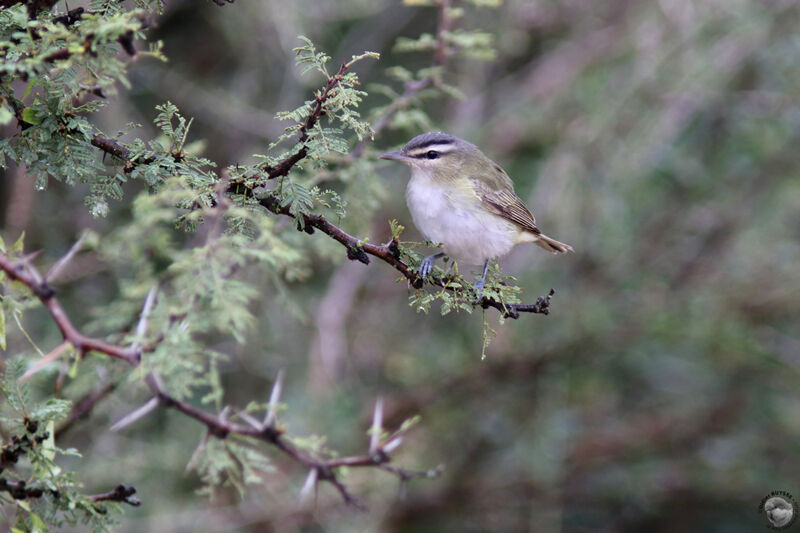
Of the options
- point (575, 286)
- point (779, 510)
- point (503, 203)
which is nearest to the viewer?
point (503, 203)

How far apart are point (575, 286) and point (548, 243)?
75.4 inches

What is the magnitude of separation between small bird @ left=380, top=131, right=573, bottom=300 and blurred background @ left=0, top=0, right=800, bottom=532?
1514 millimetres

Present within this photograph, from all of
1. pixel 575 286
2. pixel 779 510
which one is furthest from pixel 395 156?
pixel 779 510

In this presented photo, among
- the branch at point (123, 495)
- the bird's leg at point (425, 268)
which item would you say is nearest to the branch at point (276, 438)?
the branch at point (123, 495)

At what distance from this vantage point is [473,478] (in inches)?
242

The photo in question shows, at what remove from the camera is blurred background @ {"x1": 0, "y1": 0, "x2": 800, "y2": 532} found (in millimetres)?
5605

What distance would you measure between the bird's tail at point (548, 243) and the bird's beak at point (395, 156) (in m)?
0.78

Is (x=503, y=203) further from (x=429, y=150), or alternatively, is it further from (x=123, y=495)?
(x=123, y=495)

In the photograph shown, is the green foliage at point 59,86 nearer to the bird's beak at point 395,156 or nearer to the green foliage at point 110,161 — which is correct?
the green foliage at point 110,161

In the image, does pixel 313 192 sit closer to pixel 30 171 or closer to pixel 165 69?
pixel 30 171

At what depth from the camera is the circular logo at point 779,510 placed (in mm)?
5000

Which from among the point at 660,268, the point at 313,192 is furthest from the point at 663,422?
the point at 313,192

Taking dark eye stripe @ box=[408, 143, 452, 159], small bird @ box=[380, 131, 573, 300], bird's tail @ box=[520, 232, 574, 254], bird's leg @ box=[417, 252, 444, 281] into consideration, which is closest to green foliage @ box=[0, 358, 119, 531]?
bird's leg @ box=[417, 252, 444, 281]

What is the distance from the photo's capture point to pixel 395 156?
3840 mm
